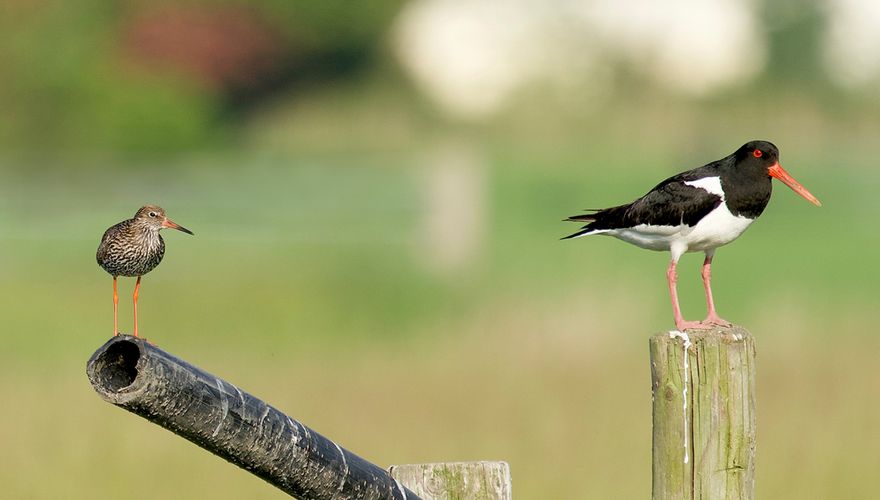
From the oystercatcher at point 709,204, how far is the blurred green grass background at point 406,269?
255 centimetres

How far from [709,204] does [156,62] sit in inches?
1580

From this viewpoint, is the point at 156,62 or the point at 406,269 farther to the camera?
the point at 156,62

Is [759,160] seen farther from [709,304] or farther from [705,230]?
[709,304]

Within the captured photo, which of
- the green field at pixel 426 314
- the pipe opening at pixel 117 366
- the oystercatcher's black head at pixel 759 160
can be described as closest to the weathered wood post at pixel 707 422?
the pipe opening at pixel 117 366

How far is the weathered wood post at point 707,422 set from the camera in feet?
13.6

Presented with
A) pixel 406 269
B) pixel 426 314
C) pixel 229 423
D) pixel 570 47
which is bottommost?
pixel 229 423

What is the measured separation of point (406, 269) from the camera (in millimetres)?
28312

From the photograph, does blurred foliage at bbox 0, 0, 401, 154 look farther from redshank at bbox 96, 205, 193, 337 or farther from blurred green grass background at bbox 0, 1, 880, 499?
redshank at bbox 96, 205, 193, 337

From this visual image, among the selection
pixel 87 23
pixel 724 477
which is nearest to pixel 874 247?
pixel 87 23

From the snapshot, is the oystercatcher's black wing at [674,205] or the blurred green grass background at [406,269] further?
the blurred green grass background at [406,269]

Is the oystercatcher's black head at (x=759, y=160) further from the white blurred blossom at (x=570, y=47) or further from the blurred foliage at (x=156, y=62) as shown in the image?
the blurred foliage at (x=156, y=62)

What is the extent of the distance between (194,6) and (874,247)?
2656 cm

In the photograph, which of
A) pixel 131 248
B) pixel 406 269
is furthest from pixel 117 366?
pixel 406 269

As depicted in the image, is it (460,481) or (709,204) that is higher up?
(709,204)
